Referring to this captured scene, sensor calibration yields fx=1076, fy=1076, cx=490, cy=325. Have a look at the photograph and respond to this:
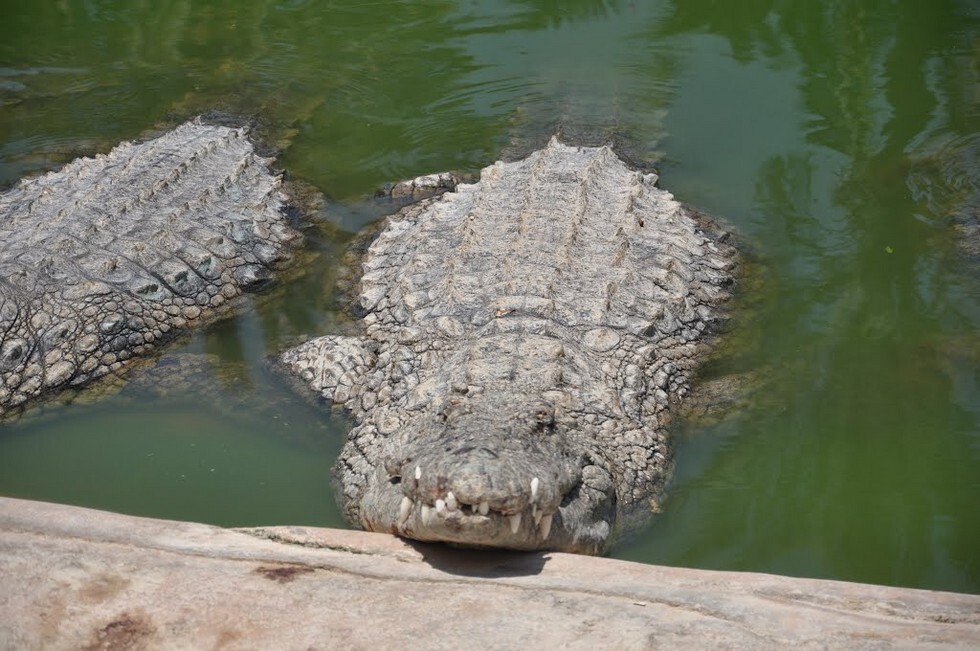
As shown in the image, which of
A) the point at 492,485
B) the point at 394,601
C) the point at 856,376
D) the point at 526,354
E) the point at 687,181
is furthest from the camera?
the point at 687,181

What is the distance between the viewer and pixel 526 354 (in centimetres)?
527

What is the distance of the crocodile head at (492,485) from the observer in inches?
151

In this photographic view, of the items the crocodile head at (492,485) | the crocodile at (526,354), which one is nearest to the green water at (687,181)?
the crocodile at (526,354)

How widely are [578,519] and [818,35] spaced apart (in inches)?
300

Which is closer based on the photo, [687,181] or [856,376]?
[856,376]

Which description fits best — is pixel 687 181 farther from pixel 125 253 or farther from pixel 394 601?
pixel 394 601

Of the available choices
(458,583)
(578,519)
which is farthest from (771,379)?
(458,583)

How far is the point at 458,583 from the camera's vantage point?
3.76 meters

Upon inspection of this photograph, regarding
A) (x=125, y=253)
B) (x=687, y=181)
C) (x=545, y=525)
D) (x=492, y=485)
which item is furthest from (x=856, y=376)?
(x=125, y=253)

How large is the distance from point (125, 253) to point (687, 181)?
4.15 m

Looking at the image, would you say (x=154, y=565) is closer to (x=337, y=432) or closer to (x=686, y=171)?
(x=337, y=432)

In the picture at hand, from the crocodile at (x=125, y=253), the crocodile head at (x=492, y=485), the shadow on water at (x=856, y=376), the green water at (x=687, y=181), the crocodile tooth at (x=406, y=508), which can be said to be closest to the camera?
the crocodile head at (x=492, y=485)

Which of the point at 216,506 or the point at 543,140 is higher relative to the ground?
the point at 543,140

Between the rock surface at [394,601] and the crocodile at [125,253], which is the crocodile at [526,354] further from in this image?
the crocodile at [125,253]
